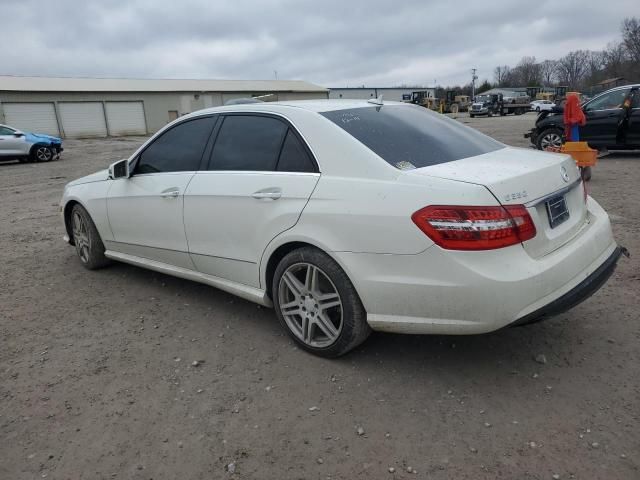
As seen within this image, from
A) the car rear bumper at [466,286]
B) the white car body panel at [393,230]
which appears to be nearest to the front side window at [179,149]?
the white car body panel at [393,230]

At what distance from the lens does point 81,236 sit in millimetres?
5328

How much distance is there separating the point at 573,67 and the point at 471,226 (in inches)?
4549

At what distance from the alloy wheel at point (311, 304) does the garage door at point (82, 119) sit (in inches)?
1461

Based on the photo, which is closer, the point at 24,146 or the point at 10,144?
the point at 10,144

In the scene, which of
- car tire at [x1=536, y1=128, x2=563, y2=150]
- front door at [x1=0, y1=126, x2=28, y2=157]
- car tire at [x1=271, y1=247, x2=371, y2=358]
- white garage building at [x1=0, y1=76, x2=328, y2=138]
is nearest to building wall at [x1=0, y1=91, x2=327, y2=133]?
white garage building at [x1=0, y1=76, x2=328, y2=138]

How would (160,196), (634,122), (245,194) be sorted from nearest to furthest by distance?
(245,194) < (160,196) < (634,122)

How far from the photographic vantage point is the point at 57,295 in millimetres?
4695

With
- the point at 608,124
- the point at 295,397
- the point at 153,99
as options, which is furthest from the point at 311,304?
the point at 153,99

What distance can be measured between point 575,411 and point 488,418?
454 millimetres

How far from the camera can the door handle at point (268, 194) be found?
3.29m

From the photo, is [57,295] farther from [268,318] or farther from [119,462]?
[119,462]

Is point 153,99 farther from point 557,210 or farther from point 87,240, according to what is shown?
point 557,210

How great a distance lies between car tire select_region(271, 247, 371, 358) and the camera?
9.95 feet

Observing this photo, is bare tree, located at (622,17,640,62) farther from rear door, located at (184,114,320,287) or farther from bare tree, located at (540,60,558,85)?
rear door, located at (184,114,320,287)
